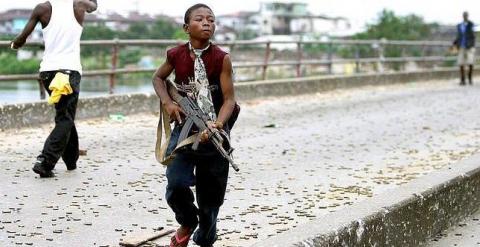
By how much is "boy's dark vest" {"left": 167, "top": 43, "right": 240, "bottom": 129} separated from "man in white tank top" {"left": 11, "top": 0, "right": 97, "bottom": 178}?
2.85 metres

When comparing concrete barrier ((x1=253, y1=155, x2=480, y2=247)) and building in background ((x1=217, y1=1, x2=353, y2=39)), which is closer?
concrete barrier ((x1=253, y1=155, x2=480, y2=247))

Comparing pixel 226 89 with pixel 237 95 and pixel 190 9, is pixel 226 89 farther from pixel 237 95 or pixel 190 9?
pixel 237 95

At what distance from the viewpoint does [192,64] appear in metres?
4.23

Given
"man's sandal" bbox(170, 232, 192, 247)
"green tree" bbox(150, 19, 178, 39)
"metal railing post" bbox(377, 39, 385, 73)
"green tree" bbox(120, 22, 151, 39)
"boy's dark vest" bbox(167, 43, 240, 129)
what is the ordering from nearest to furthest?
1. "boy's dark vest" bbox(167, 43, 240, 129)
2. "man's sandal" bbox(170, 232, 192, 247)
3. "green tree" bbox(120, 22, 151, 39)
4. "green tree" bbox(150, 19, 178, 39)
5. "metal railing post" bbox(377, 39, 385, 73)

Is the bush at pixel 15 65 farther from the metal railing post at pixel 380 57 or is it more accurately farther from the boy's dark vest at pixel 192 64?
the metal railing post at pixel 380 57

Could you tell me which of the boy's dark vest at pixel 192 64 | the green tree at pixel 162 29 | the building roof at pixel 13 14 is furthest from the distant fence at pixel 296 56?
the boy's dark vest at pixel 192 64

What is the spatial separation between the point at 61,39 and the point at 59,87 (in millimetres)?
450

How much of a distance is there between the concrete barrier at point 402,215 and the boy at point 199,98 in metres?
0.57

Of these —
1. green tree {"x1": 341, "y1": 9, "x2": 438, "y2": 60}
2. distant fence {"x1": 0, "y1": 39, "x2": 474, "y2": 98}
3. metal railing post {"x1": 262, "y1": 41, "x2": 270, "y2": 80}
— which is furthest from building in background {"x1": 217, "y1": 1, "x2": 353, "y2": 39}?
metal railing post {"x1": 262, "y1": 41, "x2": 270, "y2": 80}

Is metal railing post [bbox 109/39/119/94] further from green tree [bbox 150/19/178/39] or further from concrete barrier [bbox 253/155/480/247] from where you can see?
concrete barrier [bbox 253/155/480/247]

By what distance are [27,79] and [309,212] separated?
19.2ft

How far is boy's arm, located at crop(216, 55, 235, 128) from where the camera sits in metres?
4.24

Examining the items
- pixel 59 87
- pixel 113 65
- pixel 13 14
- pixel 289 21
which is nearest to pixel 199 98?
pixel 59 87

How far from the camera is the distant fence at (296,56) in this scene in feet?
40.8
